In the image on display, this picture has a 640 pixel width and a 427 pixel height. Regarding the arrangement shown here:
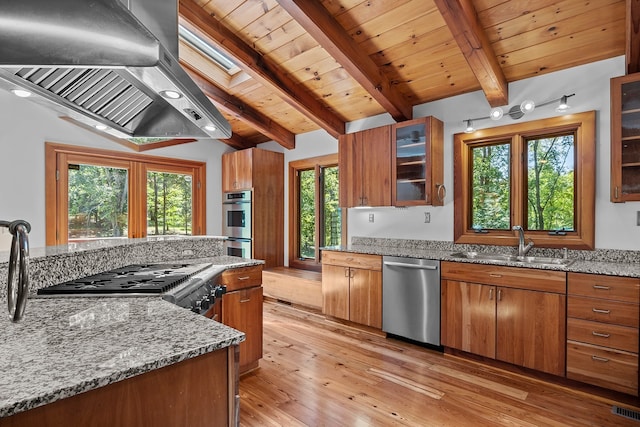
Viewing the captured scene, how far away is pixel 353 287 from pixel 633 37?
9.63 ft

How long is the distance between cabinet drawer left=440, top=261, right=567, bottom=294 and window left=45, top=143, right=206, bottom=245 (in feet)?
12.5

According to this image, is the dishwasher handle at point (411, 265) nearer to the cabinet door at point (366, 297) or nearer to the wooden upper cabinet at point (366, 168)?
the cabinet door at point (366, 297)

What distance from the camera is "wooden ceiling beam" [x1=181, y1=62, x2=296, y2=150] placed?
3.97m

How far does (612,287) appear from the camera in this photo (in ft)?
7.26

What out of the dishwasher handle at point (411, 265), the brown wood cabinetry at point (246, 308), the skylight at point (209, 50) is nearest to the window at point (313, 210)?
the dishwasher handle at point (411, 265)

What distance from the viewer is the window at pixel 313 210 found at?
4.63m

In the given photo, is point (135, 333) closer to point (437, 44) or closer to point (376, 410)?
point (376, 410)

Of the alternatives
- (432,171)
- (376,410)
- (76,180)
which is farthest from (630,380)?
(76,180)

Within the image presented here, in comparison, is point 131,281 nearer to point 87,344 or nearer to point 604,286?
point 87,344

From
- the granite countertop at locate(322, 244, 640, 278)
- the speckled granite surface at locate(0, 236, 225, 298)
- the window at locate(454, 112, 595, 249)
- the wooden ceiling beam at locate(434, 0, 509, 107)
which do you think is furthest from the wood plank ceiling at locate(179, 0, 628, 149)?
the speckled granite surface at locate(0, 236, 225, 298)

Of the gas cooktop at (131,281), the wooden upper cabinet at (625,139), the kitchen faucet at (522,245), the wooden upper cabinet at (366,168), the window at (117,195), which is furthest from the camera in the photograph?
the window at (117,195)

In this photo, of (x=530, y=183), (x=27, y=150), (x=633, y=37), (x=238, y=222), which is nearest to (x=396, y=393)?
(x=530, y=183)

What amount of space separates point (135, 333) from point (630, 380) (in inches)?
112

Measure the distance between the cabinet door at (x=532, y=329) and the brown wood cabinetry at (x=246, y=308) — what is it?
6.18 feet
